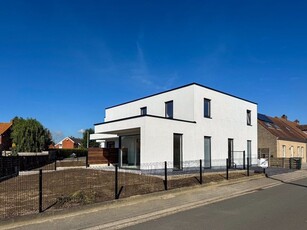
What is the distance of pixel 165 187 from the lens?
42.4ft

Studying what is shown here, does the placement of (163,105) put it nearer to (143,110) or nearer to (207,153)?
(143,110)

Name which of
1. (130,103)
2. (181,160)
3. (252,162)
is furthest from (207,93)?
(252,162)

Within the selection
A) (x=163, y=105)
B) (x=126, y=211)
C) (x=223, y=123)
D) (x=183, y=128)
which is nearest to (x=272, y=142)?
(x=223, y=123)

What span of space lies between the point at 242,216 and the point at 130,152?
1515 centimetres

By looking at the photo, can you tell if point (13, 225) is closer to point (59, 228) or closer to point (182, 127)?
point (59, 228)

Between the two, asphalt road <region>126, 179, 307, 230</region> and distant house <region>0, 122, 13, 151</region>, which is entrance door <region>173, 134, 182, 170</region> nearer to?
asphalt road <region>126, 179, 307, 230</region>

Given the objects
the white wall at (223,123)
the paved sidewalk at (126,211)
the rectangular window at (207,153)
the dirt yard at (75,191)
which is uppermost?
the white wall at (223,123)

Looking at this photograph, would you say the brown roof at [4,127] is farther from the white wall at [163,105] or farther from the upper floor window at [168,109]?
the upper floor window at [168,109]

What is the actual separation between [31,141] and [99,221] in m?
47.5

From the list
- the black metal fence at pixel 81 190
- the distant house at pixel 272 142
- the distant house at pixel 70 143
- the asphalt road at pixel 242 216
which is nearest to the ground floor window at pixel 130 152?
the black metal fence at pixel 81 190

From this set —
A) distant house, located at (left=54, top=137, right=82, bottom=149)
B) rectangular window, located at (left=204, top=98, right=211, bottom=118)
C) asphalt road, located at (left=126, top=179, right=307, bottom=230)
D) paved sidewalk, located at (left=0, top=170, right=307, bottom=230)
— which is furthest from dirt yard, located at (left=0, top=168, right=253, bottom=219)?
distant house, located at (left=54, top=137, right=82, bottom=149)

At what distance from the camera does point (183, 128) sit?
854 inches

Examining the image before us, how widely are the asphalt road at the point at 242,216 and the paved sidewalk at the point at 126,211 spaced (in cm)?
52

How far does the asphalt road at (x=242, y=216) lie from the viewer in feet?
25.2
